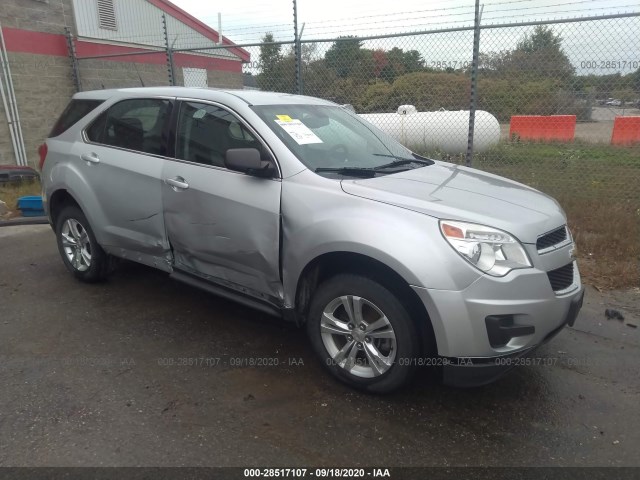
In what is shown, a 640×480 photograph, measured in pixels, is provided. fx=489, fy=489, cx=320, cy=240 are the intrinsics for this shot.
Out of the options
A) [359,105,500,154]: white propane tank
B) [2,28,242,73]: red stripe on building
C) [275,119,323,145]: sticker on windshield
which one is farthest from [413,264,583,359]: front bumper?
[2,28,242,73]: red stripe on building

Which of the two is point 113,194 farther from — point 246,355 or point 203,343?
point 246,355

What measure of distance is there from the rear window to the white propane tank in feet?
20.7

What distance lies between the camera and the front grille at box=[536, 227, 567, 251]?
2.72 m

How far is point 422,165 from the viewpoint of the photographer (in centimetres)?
375

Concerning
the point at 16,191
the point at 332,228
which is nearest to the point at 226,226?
the point at 332,228

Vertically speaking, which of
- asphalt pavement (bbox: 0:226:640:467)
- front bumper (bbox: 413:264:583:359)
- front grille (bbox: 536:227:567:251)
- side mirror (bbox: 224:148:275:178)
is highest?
side mirror (bbox: 224:148:275:178)

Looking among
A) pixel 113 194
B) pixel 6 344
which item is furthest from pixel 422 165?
pixel 6 344

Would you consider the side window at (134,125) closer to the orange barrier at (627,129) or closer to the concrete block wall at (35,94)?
the concrete block wall at (35,94)

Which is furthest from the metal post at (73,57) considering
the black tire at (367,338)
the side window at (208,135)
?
the black tire at (367,338)

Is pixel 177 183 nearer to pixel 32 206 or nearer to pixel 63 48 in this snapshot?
pixel 32 206

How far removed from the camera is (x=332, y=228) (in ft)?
9.23

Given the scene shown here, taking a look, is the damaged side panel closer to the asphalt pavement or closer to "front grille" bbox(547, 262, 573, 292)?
the asphalt pavement

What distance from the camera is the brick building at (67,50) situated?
9727 mm

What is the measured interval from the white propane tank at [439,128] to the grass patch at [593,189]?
361mm
